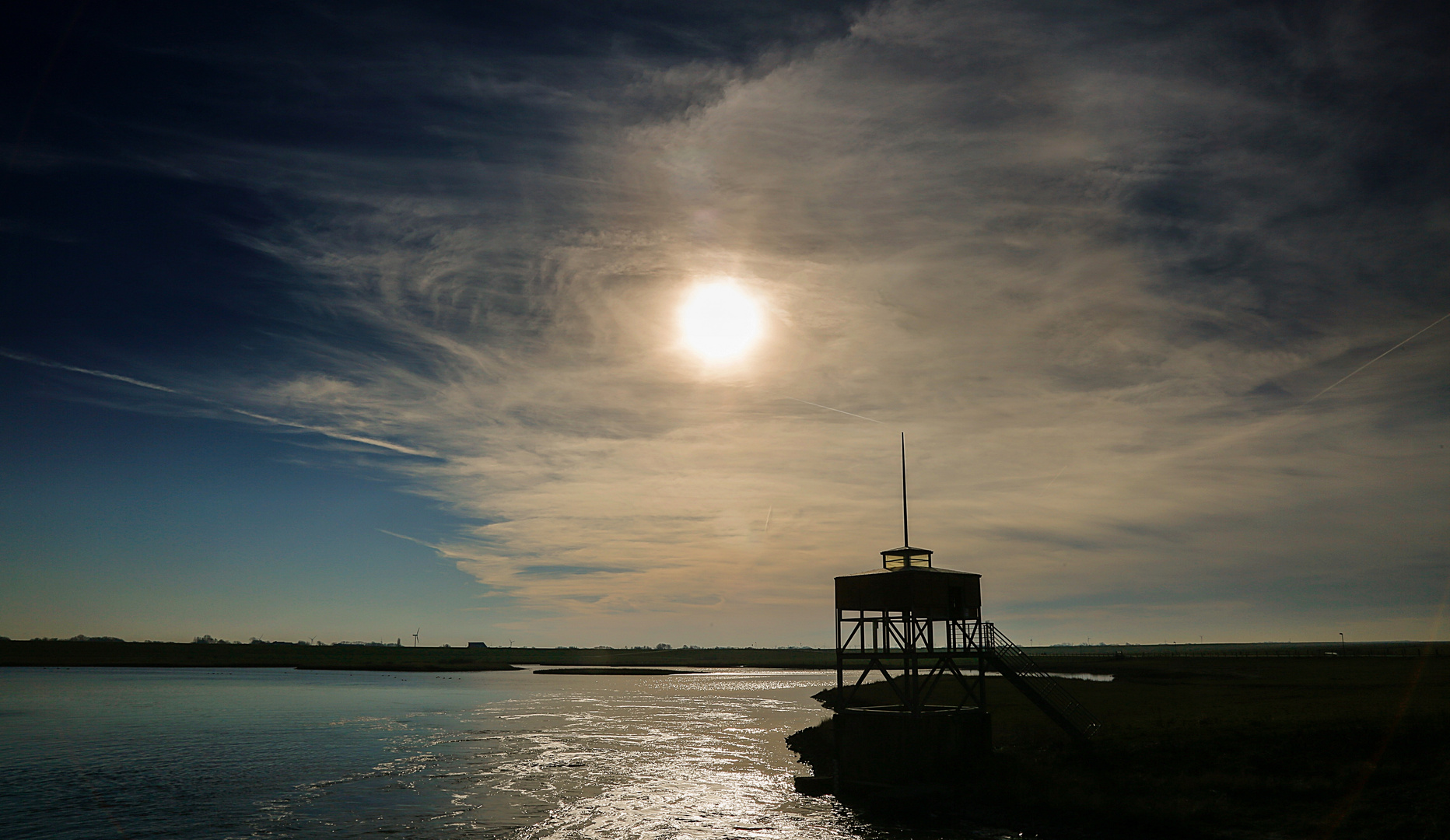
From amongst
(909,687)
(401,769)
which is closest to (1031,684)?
(909,687)

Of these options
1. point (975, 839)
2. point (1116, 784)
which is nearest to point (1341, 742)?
point (1116, 784)

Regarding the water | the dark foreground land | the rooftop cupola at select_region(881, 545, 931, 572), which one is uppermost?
the rooftop cupola at select_region(881, 545, 931, 572)

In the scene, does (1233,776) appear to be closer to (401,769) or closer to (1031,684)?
(1031,684)

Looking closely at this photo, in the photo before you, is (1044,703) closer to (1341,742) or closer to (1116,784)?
(1116,784)

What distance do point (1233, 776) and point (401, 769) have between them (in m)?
36.5

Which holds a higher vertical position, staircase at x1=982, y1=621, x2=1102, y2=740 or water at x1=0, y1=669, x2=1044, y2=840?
staircase at x1=982, y1=621, x2=1102, y2=740

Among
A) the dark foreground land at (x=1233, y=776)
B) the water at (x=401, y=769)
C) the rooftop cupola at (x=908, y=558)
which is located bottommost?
the water at (x=401, y=769)

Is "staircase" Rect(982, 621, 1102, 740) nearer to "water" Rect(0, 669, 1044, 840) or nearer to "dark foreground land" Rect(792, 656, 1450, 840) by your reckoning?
"dark foreground land" Rect(792, 656, 1450, 840)

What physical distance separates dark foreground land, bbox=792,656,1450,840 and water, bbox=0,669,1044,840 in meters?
3.99

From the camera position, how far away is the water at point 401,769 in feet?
98.5

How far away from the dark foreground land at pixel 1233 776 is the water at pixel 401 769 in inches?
157

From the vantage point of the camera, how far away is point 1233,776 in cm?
2820

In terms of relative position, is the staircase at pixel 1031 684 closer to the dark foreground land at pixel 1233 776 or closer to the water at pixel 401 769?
the dark foreground land at pixel 1233 776

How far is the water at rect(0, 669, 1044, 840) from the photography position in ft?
98.5
